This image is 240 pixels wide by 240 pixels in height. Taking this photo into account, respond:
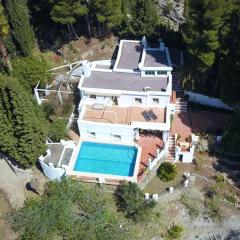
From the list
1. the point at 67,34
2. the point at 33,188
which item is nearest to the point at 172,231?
A: the point at 33,188

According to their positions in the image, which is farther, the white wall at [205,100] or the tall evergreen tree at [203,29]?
the white wall at [205,100]

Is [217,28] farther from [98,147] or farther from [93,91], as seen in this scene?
[98,147]

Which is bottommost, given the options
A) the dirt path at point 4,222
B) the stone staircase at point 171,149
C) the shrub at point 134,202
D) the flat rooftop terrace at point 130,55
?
the dirt path at point 4,222

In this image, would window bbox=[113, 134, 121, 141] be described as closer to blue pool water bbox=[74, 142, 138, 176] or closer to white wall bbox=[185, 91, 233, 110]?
blue pool water bbox=[74, 142, 138, 176]

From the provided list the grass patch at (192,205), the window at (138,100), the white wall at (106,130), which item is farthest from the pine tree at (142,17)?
the grass patch at (192,205)

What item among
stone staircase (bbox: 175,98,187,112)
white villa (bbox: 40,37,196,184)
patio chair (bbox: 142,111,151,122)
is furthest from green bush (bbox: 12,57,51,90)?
stone staircase (bbox: 175,98,187,112)

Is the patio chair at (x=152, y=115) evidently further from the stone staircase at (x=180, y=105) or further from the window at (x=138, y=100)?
the stone staircase at (x=180, y=105)
